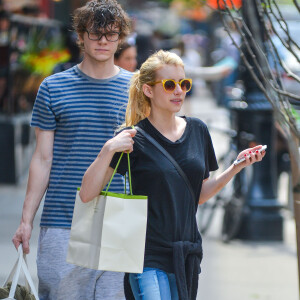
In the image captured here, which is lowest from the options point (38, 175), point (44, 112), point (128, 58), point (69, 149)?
point (38, 175)

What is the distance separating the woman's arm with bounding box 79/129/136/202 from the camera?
10.8ft

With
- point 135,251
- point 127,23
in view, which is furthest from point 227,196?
point 135,251

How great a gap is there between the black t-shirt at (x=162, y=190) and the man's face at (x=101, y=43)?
1.98 ft

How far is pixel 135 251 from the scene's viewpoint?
3.24 metres

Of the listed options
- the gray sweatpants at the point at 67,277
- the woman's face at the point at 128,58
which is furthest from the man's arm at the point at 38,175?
the woman's face at the point at 128,58

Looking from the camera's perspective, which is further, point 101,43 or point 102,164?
point 101,43

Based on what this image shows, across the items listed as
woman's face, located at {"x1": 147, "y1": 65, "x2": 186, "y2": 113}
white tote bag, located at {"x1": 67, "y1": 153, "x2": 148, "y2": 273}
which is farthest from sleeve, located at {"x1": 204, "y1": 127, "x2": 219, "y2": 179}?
white tote bag, located at {"x1": 67, "y1": 153, "x2": 148, "y2": 273}

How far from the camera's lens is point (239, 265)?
7.37 meters

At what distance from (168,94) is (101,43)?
58 centimetres

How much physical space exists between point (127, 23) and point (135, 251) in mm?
1314

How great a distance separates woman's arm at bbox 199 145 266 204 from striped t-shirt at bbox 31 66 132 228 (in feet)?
1.35

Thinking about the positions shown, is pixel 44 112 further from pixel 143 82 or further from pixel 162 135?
pixel 162 135

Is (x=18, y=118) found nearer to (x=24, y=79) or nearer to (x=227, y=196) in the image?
(x=24, y=79)

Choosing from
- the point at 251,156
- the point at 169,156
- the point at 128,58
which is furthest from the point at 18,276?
the point at 128,58
